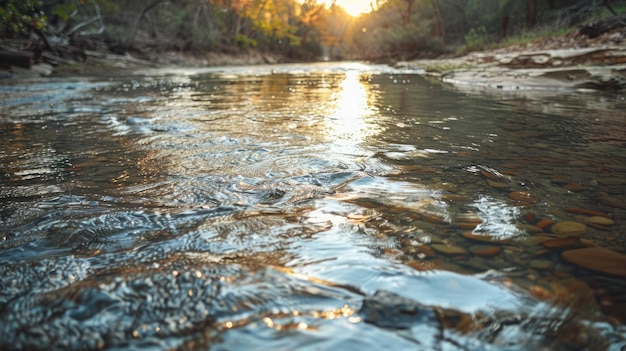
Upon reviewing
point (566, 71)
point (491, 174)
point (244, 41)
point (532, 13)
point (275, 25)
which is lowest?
point (491, 174)

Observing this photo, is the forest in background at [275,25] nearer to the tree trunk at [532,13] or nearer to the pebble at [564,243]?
the tree trunk at [532,13]

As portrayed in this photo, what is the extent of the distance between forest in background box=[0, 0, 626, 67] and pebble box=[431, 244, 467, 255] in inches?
365

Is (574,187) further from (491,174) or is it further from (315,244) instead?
(315,244)

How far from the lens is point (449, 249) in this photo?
1287 millimetres

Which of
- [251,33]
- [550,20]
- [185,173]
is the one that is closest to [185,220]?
[185,173]

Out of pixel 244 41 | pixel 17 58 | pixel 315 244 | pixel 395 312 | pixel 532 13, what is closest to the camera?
pixel 395 312

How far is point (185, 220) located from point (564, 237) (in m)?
1.47

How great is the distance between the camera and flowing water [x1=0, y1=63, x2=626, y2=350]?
89 cm

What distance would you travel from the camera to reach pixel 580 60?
→ 7.38 metres

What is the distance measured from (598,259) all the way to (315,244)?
94 cm

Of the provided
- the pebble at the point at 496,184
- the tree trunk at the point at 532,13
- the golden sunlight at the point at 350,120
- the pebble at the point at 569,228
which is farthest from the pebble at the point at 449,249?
the tree trunk at the point at 532,13

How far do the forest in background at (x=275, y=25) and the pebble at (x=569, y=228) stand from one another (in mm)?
9539

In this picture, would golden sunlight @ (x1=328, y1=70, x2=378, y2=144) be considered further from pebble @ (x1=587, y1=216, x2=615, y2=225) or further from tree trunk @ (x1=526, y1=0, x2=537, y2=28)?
tree trunk @ (x1=526, y1=0, x2=537, y2=28)

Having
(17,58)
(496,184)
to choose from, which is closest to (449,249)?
(496,184)
